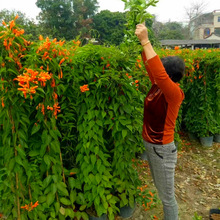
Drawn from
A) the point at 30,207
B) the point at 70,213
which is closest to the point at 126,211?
the point at 70,213

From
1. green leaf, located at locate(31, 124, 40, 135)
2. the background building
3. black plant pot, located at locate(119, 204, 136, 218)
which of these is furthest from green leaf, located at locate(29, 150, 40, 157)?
the background building

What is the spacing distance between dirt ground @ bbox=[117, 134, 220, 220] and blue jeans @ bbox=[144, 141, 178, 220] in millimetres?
678

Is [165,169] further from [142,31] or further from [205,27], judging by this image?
[205,27]


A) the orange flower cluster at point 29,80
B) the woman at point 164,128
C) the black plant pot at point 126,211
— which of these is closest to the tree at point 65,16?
the black plant pot at point 126,211

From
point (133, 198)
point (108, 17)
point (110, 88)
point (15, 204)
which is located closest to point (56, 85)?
point (110, 88)

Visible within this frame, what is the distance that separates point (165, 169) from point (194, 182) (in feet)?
6.32

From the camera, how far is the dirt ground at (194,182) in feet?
9.15

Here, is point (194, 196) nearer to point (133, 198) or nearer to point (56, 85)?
point (133, 198)

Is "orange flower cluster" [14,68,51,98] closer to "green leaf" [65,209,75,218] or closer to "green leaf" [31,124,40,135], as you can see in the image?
"green leaf" [31,124,40,135]

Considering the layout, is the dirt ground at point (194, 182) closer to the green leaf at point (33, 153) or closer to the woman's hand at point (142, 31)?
the green leaf at point (33, 153)

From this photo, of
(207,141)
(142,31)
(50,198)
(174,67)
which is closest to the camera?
(142,31)

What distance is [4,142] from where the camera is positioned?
1.93 metres

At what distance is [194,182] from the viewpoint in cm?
362

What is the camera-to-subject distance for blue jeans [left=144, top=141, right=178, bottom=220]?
1993 millimetres
